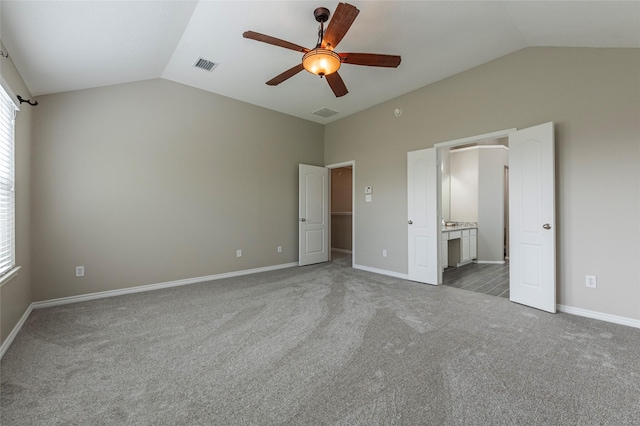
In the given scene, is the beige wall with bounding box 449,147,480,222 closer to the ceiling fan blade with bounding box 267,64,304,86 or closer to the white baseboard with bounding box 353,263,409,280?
the white baseboard with bounding box 353,263,409,280

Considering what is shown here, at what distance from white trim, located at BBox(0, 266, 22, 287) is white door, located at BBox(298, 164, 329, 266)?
12.4 feet

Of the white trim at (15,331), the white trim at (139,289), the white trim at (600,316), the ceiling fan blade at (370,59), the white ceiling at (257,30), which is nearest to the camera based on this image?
the white trim at (15,331)

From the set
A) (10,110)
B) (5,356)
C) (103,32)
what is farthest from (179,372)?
(103,32)

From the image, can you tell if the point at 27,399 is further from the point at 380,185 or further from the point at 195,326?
the point at 380,185

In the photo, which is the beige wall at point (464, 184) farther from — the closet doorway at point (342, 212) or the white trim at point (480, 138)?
the white trim at point (480, 138)

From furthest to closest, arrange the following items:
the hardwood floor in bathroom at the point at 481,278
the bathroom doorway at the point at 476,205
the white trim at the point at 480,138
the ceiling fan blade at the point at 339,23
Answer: the bathroom doorway at the point at 476,205
the hardwood floor in bathroom at the point at 481,278
the white trim at the point at 480,138
the ceiling fan blade at the point at 339,23

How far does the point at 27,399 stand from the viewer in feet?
5.37

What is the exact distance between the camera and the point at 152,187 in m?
3.92

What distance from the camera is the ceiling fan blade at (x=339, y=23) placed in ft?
6.51

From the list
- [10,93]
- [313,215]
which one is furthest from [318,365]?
[313,215]

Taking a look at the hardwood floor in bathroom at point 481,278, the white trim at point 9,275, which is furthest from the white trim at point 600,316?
the white trim at point 9,275

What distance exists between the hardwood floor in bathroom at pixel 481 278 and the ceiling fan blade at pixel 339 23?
3573 mm

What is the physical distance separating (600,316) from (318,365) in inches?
115

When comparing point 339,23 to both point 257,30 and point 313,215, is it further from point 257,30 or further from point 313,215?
point 313,215
